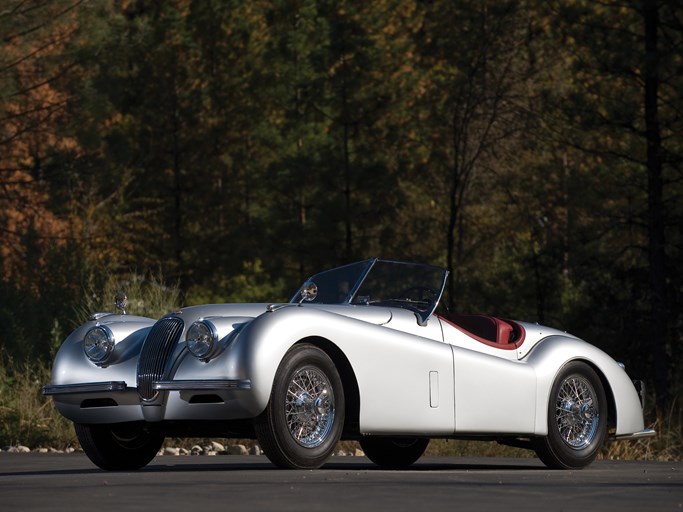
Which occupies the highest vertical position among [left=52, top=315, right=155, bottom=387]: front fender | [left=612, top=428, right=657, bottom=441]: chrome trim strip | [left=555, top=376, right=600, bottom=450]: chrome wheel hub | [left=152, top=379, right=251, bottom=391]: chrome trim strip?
[left=52, top=315, right=155, bottom=387]: front fender

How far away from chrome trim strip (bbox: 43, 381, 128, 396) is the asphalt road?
563 millimetres

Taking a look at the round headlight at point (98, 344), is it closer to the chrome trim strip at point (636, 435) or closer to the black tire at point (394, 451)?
the black tire at point (394, 451)

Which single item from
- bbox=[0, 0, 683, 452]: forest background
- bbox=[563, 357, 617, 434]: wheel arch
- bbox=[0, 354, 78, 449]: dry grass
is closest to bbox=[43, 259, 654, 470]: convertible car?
bbox=[563, 357, 617, 434]: wheel arch

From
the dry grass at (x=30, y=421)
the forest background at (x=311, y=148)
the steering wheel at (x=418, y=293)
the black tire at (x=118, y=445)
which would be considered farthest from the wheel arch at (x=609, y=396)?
the forest background at (x=311, y=148)

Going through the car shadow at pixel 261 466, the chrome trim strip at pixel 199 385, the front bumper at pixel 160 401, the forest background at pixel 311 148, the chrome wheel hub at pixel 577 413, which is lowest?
the car shadow at pixel 261 466

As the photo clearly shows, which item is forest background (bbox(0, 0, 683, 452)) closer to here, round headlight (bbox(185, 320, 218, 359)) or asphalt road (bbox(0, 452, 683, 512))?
asphalt road (bbox(0, 452, 683, 512))

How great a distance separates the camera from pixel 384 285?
1141 cm

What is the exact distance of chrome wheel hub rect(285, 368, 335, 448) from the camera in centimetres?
973

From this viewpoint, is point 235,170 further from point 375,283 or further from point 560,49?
point 375,283

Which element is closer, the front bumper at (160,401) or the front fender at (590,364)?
the front bumper at (160,401)

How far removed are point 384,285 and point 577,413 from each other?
5.95ft

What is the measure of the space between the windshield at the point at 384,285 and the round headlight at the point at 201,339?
1.32 metres

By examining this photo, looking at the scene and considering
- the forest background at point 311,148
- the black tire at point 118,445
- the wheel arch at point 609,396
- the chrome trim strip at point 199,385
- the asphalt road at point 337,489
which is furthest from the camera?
the forest background at point 311,148

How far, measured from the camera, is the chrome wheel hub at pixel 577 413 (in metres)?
11.5
